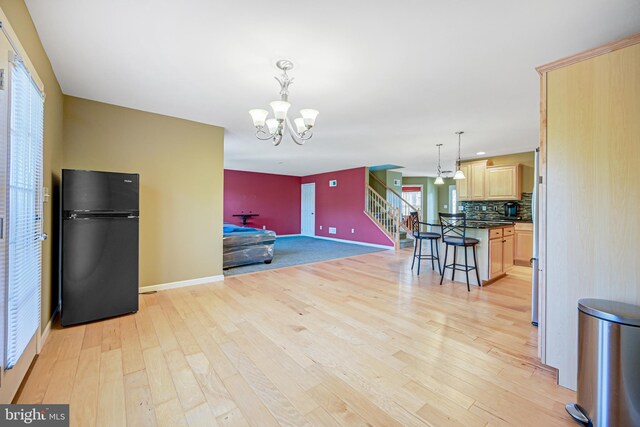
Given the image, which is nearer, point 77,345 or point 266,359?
point 266,359

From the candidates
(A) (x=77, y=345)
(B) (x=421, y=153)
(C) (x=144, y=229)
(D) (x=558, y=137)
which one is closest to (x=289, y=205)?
(B) (x=421, y=153)

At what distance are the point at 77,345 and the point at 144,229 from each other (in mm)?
1557

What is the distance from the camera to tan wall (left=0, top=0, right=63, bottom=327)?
1699 millimetres

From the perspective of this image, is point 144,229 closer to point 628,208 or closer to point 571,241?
point 571,241

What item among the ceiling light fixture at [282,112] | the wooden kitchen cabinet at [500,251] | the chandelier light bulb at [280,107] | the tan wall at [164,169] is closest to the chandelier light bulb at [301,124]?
the ceiling light fixture at [282,112]

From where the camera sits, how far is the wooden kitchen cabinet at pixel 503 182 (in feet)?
18.2

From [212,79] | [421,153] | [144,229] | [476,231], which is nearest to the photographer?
[212,79]

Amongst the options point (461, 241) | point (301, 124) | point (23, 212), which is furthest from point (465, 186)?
point (23, 212)

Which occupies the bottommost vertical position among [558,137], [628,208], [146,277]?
[146,277]

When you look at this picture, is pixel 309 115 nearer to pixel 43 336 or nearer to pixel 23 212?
pixel 23 212

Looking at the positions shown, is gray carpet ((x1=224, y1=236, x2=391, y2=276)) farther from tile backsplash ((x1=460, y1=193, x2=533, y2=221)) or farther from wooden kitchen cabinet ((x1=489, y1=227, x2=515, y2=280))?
wooden kitchen cabinet ((x1=489, y1=227, x2=515, y2=280))

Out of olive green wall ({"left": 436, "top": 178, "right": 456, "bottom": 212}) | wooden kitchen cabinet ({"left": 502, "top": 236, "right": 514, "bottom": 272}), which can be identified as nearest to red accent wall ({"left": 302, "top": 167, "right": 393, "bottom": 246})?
wooden kitchen cabinet ({"left": 502, "top": 236, "right": 514, "bottom": 272})

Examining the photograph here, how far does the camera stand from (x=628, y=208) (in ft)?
4.98

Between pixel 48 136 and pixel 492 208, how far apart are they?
7.87 m
